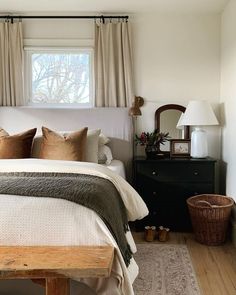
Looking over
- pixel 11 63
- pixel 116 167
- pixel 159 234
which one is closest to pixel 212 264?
pixel 159 234

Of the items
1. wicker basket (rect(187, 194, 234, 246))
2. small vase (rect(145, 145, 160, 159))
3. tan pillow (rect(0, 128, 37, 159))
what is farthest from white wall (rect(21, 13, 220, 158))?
tan pillow (rect(0, 128, 37, 159))

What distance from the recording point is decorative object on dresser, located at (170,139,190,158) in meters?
3.98

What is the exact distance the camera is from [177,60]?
13.5ft

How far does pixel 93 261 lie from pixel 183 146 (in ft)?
8.77

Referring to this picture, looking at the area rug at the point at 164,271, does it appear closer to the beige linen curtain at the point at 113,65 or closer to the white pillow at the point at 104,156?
the white pillow at the point at 104,156

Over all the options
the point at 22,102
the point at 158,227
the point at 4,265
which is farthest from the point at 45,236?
the point at 22,102

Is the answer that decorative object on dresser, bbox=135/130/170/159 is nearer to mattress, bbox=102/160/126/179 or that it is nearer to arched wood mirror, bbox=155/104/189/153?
arched wood mirror, bbox=155/104/189/153

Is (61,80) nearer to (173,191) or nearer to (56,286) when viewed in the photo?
(173,191)

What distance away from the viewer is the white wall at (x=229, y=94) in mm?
3512

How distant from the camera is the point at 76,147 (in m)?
3.31

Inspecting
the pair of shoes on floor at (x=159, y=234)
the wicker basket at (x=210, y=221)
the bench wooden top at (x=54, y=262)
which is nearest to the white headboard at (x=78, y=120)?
the pair of shoes on floor at (x=159, y=234)

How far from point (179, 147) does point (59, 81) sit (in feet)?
5.53

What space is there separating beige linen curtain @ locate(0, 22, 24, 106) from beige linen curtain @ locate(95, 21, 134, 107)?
36.6 inches

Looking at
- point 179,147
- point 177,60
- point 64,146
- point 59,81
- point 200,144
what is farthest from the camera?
point 59,81
